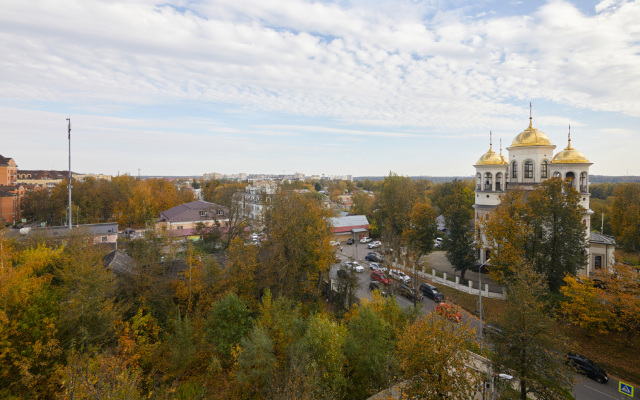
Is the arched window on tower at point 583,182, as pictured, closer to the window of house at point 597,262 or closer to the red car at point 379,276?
the window of house at point 597,262

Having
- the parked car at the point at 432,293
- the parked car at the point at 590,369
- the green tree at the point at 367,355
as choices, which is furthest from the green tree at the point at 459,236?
the green tree at the point at 367,355

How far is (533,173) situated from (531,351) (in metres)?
23.5

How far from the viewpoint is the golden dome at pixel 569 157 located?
27.1 m

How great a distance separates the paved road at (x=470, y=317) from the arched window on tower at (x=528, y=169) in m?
10.3

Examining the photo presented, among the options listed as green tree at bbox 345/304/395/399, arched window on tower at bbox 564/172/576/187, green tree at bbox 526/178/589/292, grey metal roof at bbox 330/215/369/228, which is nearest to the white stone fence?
green tree at bbox 526/178/589/292

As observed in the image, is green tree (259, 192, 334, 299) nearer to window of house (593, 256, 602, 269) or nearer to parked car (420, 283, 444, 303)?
parked car (420, 283, 444, 303)

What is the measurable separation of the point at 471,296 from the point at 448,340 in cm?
1626

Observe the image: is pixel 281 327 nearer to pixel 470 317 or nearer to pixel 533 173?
pixel 470 317

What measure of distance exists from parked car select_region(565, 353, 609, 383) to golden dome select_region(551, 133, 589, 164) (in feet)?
58.7

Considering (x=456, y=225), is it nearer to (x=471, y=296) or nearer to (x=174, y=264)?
(x=471, y=296)

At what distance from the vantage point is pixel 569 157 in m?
27.5

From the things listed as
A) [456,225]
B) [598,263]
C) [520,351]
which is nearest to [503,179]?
[456,225]

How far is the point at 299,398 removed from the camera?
1032cm

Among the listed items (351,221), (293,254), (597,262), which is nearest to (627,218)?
(597,262)
